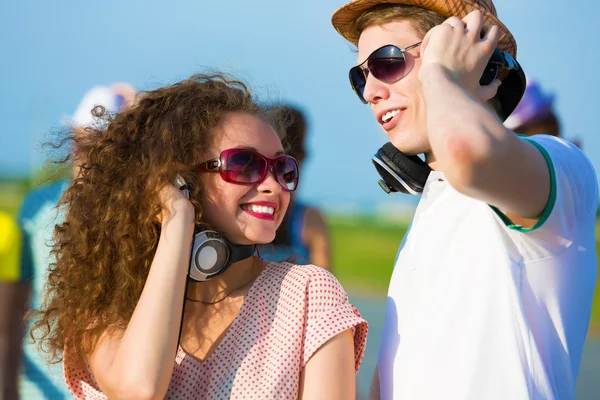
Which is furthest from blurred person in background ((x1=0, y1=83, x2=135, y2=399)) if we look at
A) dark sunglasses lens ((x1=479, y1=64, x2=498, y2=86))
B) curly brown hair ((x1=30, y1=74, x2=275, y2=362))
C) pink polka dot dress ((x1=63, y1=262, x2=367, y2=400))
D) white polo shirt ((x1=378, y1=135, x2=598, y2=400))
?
white polo shirt ((x1=378, y1=135, x2=598, y2=400))

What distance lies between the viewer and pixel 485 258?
180cm

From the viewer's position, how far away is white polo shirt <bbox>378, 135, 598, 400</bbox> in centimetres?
173

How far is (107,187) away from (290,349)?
0.84m

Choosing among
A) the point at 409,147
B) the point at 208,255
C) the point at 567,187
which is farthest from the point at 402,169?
the point at 567,187

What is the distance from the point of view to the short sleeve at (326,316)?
216 centimetres

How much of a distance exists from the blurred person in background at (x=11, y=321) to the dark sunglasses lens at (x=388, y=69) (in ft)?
9.21

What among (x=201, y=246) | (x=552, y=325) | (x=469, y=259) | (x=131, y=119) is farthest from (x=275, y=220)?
(x=552, y=325)

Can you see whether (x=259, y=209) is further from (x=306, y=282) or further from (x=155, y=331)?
(x=155, y=331)

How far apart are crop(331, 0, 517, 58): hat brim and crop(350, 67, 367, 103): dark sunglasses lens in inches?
6.9

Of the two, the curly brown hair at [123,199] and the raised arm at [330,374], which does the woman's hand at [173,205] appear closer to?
the curly brown hair at [123,199]

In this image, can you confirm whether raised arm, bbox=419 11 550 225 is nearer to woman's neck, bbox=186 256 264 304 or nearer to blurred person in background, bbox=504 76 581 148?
woman's neck, bbox=186 256 264 304

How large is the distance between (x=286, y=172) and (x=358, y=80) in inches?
16.0

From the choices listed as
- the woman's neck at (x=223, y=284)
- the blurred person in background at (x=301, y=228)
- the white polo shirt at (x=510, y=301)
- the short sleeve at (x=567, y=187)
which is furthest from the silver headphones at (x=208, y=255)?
the blurred person in background at (x=301, y=228)

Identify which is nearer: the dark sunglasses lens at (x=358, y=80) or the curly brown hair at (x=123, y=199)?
the curly brown hair at (x=123, y=199)
